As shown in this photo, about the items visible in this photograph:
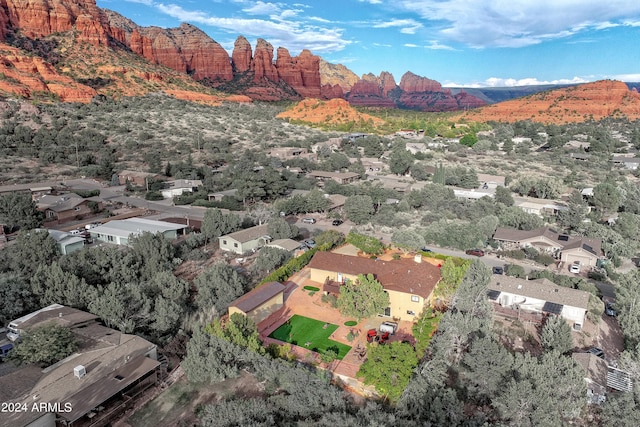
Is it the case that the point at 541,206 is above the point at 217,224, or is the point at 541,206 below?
above

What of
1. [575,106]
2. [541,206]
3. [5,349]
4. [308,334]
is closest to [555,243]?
[541,206]

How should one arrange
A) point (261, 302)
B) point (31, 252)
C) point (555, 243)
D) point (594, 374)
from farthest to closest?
point (555, 243)
point (31, 252)
point (261, 302)
point (594, 374)

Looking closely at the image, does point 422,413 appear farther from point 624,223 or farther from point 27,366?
point 624,223

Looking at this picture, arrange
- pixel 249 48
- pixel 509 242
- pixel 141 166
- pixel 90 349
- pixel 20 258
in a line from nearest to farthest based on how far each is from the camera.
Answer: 1. pixel 90 349
2. pixel 20 258
3. pixel 509 242
4. pixel 141 166
5. pixel 249 48

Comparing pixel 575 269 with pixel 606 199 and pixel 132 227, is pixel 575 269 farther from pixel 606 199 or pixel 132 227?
pixel 132 227

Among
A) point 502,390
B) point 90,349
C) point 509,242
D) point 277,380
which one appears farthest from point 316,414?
point 509,242
